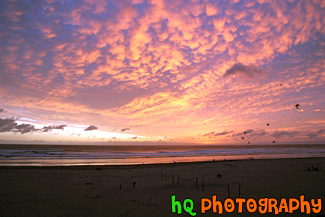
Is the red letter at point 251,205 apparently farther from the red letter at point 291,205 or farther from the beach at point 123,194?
the red letter at point 291,205

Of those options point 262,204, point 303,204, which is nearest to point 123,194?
point 262,204

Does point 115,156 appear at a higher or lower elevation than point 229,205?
lower

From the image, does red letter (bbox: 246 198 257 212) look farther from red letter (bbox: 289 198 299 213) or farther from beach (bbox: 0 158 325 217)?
red letter (bbox: 289 198 299 213)

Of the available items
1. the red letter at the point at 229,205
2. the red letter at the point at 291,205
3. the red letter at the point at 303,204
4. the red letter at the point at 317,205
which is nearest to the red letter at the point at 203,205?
the red letter at the point at 229,205

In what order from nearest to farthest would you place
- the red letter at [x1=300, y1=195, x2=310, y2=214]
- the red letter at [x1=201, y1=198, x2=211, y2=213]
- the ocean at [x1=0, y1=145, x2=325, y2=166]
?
the red letter at [x1=300, y1=195, x2=310, y2=214] < the red letter at [x1=201, y1=198, x2=211, y2=213] < the ocean at [x1=0, y1=145, x2=325, y2=166]

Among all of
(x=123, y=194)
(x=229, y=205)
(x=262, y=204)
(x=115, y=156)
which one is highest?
(x=123, y=194)

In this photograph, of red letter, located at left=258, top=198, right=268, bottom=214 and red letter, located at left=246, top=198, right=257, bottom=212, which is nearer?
red letter, located at left=258, top=198, right=268, bottom=214

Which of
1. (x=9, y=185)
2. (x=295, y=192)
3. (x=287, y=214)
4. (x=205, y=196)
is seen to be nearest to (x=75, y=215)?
(x=205, y=196)

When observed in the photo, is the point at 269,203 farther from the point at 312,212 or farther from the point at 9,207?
the point at 9,207

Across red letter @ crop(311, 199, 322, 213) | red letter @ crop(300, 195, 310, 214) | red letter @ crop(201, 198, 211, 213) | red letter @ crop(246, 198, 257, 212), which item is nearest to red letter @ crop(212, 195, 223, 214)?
red letter @ crop(201, 198, 211, 213)

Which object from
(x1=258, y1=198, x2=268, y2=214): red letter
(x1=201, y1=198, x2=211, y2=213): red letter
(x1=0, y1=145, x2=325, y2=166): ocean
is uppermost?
(x1=201, y1=198, x2=211, y2=213): red letter

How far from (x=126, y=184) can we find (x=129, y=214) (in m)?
9.36

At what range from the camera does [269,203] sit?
16.4 metres

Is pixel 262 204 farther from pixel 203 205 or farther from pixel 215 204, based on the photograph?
pixel 203 205
